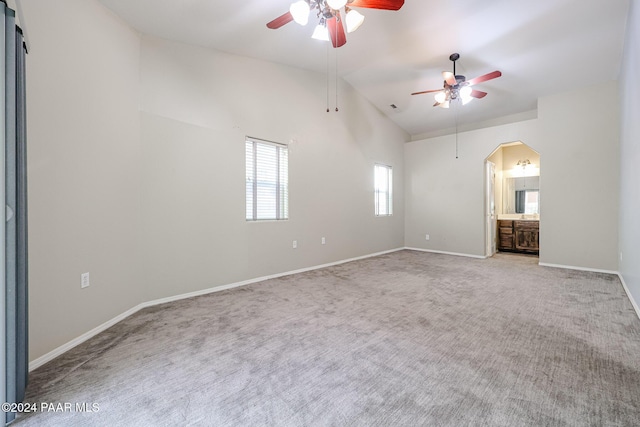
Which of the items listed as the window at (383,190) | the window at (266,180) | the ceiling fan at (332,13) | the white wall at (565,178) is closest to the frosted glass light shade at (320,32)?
the ceiling fan at (332,13)

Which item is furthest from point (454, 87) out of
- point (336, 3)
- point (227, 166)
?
point (227, 166)

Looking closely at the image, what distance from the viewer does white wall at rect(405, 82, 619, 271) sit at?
4.46 meters

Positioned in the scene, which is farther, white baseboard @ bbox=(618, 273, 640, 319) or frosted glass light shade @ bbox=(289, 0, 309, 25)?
white baseboard @ bbox=(618, 273, 640, 319)

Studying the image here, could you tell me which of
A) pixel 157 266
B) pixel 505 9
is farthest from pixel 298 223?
pixel 505 9

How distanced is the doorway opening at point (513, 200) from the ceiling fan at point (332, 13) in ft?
16.0

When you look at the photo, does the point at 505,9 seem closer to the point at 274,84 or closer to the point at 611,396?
the point at 274,84

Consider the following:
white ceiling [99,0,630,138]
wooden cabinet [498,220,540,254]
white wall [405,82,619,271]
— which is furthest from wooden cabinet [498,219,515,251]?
white ceiling [99,0,630,138]

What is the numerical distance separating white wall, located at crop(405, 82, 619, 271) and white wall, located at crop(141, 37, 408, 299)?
2.73 metres

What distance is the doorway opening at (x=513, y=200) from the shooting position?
6.30 metres

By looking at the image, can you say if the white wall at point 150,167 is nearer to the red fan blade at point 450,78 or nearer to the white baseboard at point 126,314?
the white baseboard at point 126,314

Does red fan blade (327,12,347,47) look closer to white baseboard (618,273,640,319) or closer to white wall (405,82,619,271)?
white baseboard (618,273,640,319)

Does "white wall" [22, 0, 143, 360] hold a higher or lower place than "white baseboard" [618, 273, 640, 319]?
higher

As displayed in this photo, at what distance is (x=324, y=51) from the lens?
13.4 feet

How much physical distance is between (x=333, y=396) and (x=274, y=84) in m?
4.14
